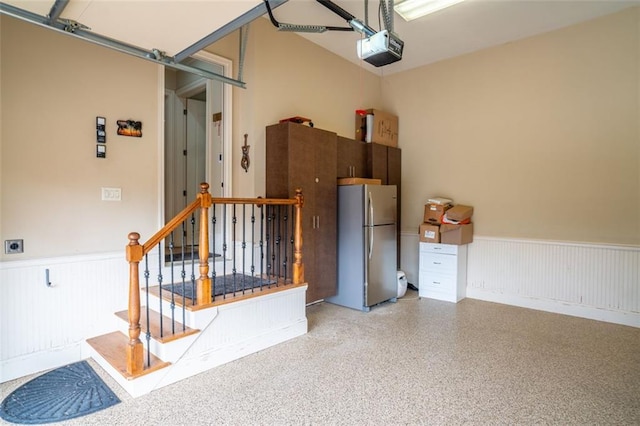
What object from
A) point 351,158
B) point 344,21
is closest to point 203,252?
point 351,158

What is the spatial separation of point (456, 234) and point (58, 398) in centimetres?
433

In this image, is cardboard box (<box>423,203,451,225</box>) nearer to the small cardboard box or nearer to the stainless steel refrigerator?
the small cardboard box

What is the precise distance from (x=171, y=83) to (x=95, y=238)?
3.02 m

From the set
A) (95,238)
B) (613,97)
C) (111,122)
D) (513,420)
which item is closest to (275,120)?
(111,122)

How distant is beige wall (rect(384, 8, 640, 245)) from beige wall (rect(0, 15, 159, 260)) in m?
3.85

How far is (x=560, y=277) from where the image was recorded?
4.27 meters

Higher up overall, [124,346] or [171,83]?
[171,83]

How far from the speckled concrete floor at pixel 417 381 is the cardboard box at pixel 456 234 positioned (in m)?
1.17

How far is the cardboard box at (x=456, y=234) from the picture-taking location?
15.3 ft

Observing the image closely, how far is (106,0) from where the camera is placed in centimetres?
186

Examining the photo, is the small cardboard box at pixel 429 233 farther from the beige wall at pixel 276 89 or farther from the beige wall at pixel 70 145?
the beige wall at pixel 70 145

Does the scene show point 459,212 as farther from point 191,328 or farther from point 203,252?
point 191,328

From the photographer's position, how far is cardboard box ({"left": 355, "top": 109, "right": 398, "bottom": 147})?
5.23 metres

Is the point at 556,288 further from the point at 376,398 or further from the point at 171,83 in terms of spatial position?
the point at 171,83
